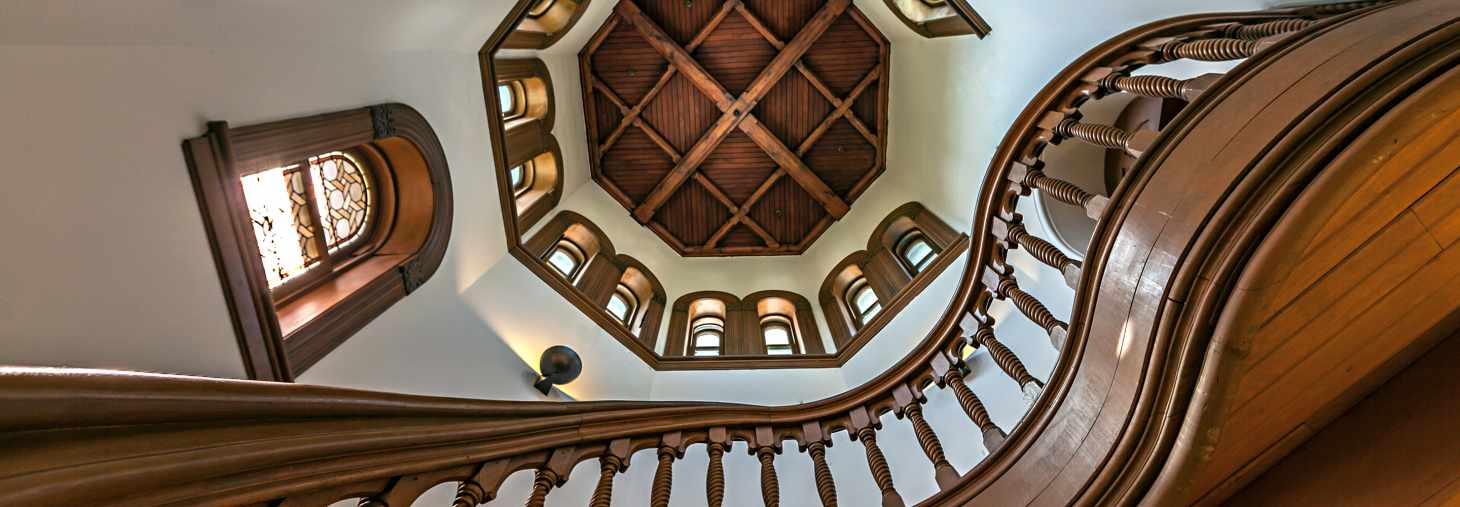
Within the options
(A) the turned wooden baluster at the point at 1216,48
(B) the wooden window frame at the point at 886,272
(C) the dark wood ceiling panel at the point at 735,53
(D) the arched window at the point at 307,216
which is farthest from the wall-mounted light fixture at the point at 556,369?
(C) the dark wood ceiling panel at the point at 735,53

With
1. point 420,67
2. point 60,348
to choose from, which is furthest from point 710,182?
point 60,348

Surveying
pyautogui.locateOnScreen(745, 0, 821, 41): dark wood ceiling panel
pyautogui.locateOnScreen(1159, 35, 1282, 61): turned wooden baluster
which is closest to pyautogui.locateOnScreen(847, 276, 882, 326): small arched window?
pyautogui.locateOnScreen(745, 0, 821, 41): dark wood ceiling panel

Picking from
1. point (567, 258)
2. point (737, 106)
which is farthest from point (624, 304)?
point (737, 106)

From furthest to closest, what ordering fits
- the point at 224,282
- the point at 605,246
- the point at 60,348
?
the point at 605,246 < the point at 224,282 < the point at 60,348

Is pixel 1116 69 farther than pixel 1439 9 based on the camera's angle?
Yes

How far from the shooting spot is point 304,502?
1.31 metres

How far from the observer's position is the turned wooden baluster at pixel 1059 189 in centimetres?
224

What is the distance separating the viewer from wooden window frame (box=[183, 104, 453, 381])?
9.20ft

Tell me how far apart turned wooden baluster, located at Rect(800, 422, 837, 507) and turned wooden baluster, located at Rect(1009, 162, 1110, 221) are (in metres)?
1.37

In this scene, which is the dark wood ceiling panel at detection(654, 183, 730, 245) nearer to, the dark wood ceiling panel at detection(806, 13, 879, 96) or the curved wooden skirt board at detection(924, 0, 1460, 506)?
the dark wood ceiling panel at detection(806, 13, 879, 96)

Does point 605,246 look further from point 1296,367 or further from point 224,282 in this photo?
point 1296,367

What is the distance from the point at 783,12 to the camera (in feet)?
28.7

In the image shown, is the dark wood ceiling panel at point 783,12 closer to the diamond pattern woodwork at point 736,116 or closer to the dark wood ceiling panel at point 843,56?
the diamond pattern woodwork at point 736,116

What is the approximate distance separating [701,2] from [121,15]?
7.29 metres
